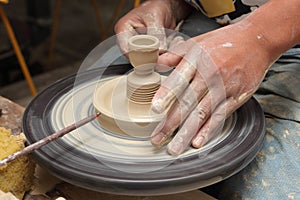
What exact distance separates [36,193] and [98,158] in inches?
7.0

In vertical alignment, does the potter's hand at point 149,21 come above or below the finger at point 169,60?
below

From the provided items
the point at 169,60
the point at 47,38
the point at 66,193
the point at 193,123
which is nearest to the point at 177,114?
the point at 193,123

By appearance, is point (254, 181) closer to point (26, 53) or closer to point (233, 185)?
point (233, 185)

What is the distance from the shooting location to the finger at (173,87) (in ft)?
3.02

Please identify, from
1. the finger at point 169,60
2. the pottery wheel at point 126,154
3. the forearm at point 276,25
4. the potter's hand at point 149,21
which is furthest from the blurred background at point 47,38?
the forearm at point 276,25

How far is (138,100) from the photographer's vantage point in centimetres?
101

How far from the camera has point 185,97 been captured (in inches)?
37.6

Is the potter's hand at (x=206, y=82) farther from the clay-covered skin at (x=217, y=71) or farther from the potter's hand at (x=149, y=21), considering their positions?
the potter's hand at (x=149, y=21)

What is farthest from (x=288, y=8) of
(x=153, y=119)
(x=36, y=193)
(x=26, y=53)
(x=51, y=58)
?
(x=51, y=58)

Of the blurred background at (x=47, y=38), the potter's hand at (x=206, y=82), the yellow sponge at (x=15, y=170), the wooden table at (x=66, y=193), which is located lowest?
the blurred background at (x=47, y=38)

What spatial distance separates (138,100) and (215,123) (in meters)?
0.17

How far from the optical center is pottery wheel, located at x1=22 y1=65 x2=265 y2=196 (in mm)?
858

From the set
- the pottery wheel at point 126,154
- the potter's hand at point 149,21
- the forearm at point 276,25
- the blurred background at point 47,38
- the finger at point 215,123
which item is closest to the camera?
the pottery wheel at point 126,154

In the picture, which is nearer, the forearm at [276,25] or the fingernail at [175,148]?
the fingernail at [175,148]
